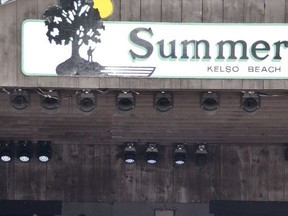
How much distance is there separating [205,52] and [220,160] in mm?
3870

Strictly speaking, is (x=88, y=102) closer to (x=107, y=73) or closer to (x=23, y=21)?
(x=107, y=73)

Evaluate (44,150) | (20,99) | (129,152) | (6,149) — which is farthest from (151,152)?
(20,99)

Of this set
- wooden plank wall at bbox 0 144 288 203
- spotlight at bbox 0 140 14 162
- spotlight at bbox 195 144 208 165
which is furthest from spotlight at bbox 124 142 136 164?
spotlight at bbox 0 140 14 162

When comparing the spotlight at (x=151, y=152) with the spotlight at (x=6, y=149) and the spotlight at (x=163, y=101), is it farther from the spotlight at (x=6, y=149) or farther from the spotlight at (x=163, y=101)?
the spotlight at (x=6, y=149)

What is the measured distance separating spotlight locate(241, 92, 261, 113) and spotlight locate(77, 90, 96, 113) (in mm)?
2593

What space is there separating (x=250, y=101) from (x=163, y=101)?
4.92 ft

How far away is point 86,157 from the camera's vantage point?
13.9 meters

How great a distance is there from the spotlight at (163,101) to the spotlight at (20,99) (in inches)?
88.5

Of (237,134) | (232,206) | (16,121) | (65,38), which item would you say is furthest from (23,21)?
(232,206)

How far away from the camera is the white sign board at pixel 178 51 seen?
419 inches

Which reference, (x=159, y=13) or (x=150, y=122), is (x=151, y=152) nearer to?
(x=150, y=122)

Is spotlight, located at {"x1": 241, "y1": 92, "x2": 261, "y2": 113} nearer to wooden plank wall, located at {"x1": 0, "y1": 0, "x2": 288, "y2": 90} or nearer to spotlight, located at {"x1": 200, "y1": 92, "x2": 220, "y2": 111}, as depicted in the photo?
wooden plank wall, located at {"x1": 0, "y1": 0, "x2": 288, "y2": 90}

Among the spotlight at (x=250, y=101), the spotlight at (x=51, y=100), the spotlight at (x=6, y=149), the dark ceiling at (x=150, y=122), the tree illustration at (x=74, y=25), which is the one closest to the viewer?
the tree illustration at (x=74, y=25)

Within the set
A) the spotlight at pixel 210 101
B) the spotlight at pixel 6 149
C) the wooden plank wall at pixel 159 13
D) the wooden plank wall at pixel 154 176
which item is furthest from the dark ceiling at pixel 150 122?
the wooden plank wall at pixel 159 13
